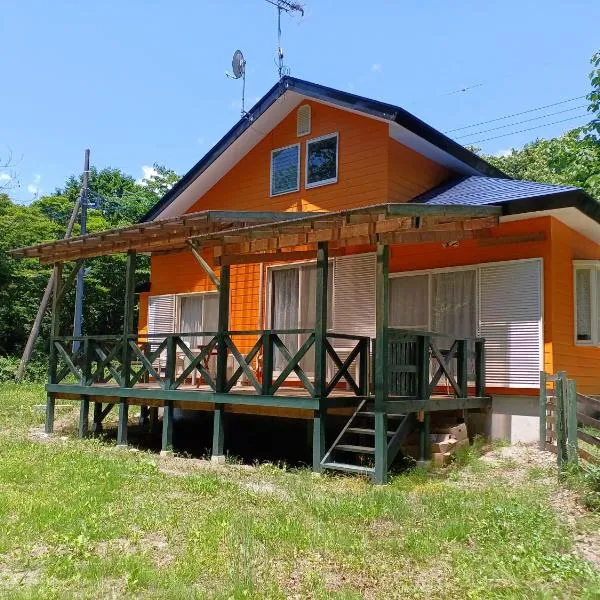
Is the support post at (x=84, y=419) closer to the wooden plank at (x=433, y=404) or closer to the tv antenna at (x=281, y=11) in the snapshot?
the wooden plank at (x=433, y=404)

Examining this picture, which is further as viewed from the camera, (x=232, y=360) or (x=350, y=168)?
(x=232, y=360)

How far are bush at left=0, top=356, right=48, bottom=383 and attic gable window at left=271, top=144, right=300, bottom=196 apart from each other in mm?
14583

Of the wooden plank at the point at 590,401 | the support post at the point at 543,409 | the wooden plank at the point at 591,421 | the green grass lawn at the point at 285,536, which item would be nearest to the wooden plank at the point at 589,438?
the wooden plank at the point at 591,421

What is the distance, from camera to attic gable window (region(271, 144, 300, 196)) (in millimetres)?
12484

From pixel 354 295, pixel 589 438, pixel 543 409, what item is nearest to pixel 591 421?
pixel 589 438

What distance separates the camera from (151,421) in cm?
1319

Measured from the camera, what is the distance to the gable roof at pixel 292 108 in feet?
35.2

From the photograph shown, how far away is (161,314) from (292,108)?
18.1 ft

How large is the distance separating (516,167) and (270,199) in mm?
22472

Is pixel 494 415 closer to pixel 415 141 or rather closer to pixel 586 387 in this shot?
pixel 586 387

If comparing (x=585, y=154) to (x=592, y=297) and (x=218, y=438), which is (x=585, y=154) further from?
(x=218, y=438)

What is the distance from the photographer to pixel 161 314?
49.1 ft

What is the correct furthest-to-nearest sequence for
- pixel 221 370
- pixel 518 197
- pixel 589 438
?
pixel 221 370 < pixel 518 197 < pixel 589 438

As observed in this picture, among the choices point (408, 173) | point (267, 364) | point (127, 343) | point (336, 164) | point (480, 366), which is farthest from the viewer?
point (336, 164)
